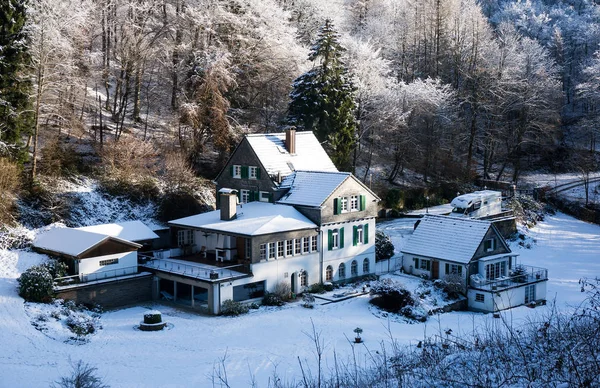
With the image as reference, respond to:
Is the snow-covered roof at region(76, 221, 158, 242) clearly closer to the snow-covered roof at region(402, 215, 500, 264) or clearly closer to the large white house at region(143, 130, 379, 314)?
the large white house at region(143, 130, 379, 314)

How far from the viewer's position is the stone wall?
99.9ft

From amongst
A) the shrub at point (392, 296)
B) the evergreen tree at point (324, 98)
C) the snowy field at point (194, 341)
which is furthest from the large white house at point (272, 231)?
the evergreen tree at point (324, 98)

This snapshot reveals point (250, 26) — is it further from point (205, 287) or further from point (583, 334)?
point (583, 334)

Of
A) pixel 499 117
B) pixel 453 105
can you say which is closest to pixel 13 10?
pixel 453 105

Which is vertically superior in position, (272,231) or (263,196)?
(263,196)

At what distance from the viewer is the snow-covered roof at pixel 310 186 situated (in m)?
36.7

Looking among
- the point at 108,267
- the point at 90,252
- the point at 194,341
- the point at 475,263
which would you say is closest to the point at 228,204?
the point at 108,267

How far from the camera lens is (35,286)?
28.8m

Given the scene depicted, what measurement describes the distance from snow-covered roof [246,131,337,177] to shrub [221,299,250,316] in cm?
913

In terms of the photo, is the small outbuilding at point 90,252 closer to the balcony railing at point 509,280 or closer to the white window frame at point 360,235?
the white window frame at point 360,235

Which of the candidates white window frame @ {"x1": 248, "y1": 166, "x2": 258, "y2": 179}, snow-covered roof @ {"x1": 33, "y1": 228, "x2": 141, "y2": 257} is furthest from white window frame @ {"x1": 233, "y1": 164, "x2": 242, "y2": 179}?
snow-covered roof @ {"x1": 33, "y1": 228, "x2": 141, "y2": 257}

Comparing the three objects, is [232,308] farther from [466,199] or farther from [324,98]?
[466,199]

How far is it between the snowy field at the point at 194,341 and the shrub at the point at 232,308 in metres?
0.47

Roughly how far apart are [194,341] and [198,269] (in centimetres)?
600
